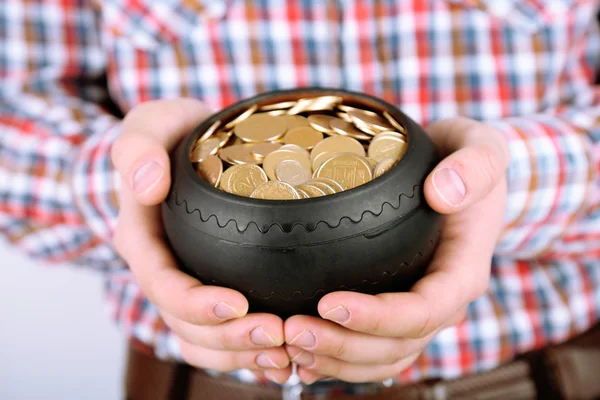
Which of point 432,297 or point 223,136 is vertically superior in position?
point 223,136

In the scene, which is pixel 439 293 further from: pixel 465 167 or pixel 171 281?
pixel 171 281

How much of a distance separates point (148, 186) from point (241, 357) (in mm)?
233

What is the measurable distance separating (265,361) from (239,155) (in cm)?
24

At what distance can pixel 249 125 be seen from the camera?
68 cm

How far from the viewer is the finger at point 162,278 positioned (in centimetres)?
58

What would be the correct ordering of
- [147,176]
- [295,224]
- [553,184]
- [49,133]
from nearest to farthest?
[295,224] < [147,176] < [553,184] < [49,133]

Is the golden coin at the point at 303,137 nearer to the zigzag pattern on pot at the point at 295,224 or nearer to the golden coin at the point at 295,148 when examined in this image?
the golden coin at the point at 295,148

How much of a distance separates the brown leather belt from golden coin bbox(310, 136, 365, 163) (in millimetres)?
490

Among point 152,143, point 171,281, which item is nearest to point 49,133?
point 152,143

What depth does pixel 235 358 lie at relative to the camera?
689mm

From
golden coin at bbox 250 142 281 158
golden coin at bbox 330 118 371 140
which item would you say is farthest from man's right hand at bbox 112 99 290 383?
golden coin at bbox 330 118 371 140

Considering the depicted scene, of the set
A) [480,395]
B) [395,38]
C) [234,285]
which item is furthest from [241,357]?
[395,38]

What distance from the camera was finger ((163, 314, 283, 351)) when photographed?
0.59 metres

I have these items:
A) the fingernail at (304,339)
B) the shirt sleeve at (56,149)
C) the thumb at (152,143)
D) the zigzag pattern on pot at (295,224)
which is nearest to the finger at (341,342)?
the fingernail at (304,339)
